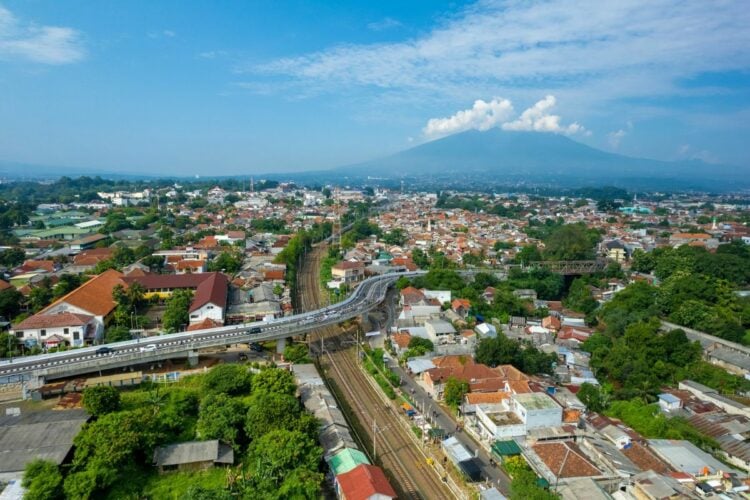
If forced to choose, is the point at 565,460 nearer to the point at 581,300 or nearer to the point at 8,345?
the point at 581,300

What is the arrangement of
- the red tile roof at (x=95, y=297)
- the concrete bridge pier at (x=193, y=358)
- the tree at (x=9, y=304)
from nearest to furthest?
the concrete bridge pier at (x=193, y=358)
the red tile roof at (x=95, y=297)
the tree at (x=9, y=304)

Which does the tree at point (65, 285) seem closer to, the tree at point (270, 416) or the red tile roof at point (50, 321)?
the red tile roof at point (50, 321)

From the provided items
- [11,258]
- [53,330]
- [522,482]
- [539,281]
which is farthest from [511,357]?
[11,258]

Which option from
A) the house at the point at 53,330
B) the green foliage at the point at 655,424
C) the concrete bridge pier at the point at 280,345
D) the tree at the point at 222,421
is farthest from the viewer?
the concrete bridge pier at the point at 280,345

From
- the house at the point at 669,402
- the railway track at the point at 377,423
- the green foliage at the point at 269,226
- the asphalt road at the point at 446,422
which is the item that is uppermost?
the green foliage at the point at 269,226

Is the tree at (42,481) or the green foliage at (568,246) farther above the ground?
the green foliage at (568,246)

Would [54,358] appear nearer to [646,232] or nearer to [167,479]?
[167,479]

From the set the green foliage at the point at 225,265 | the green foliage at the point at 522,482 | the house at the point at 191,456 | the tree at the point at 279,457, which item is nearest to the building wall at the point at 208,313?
the house at the point at 191,456
